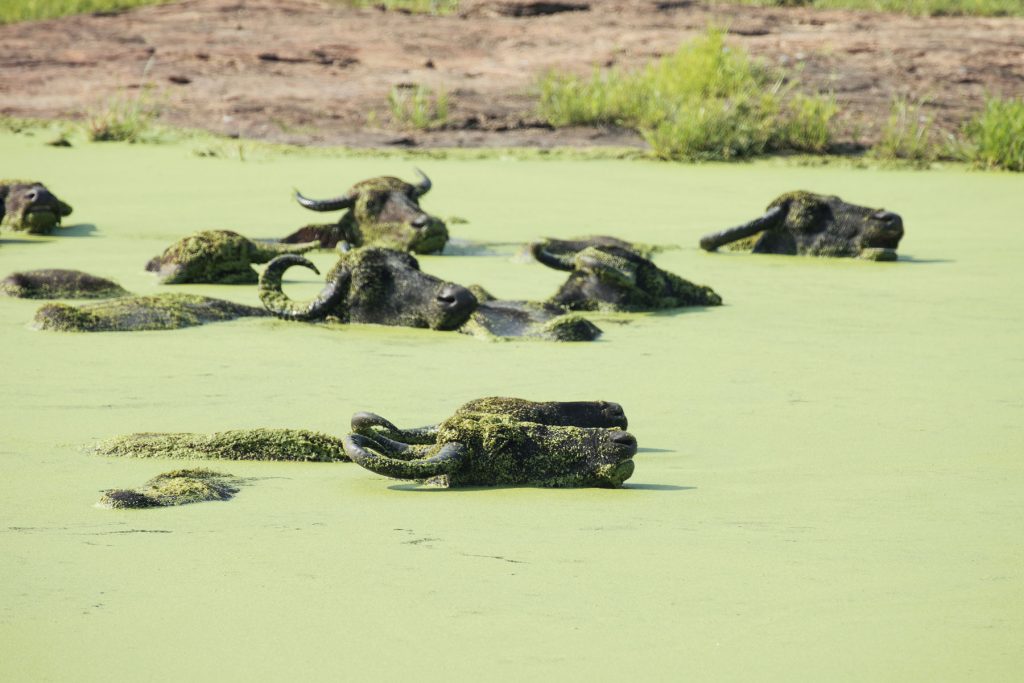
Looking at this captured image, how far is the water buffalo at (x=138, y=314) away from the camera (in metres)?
6.84

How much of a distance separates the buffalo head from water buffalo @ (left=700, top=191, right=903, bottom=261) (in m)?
2.99

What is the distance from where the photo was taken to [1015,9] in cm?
2336

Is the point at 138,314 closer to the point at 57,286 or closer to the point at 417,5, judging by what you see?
the point at 57,286

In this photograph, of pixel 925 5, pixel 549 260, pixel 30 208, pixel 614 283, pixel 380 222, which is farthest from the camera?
pixel 925 5

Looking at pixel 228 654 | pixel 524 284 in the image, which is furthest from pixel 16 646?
pixel 524 284

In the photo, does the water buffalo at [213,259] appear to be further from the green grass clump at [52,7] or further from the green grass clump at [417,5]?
the green grass clump at [52,7]

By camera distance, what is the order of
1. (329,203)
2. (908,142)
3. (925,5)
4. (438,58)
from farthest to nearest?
(925,5), (438,58), (908,142), (329,203)

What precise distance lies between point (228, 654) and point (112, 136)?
47.5 feet

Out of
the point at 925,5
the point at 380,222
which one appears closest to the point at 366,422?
the point at 380,222

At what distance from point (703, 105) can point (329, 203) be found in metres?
7.71

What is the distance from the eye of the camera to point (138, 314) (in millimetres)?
6992

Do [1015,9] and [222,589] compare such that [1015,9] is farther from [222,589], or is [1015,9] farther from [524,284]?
[222,589]

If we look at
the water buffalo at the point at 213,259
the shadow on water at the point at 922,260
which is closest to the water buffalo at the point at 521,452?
the water buffalo at the point at 213,259

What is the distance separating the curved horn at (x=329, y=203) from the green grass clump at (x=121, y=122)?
756cm
